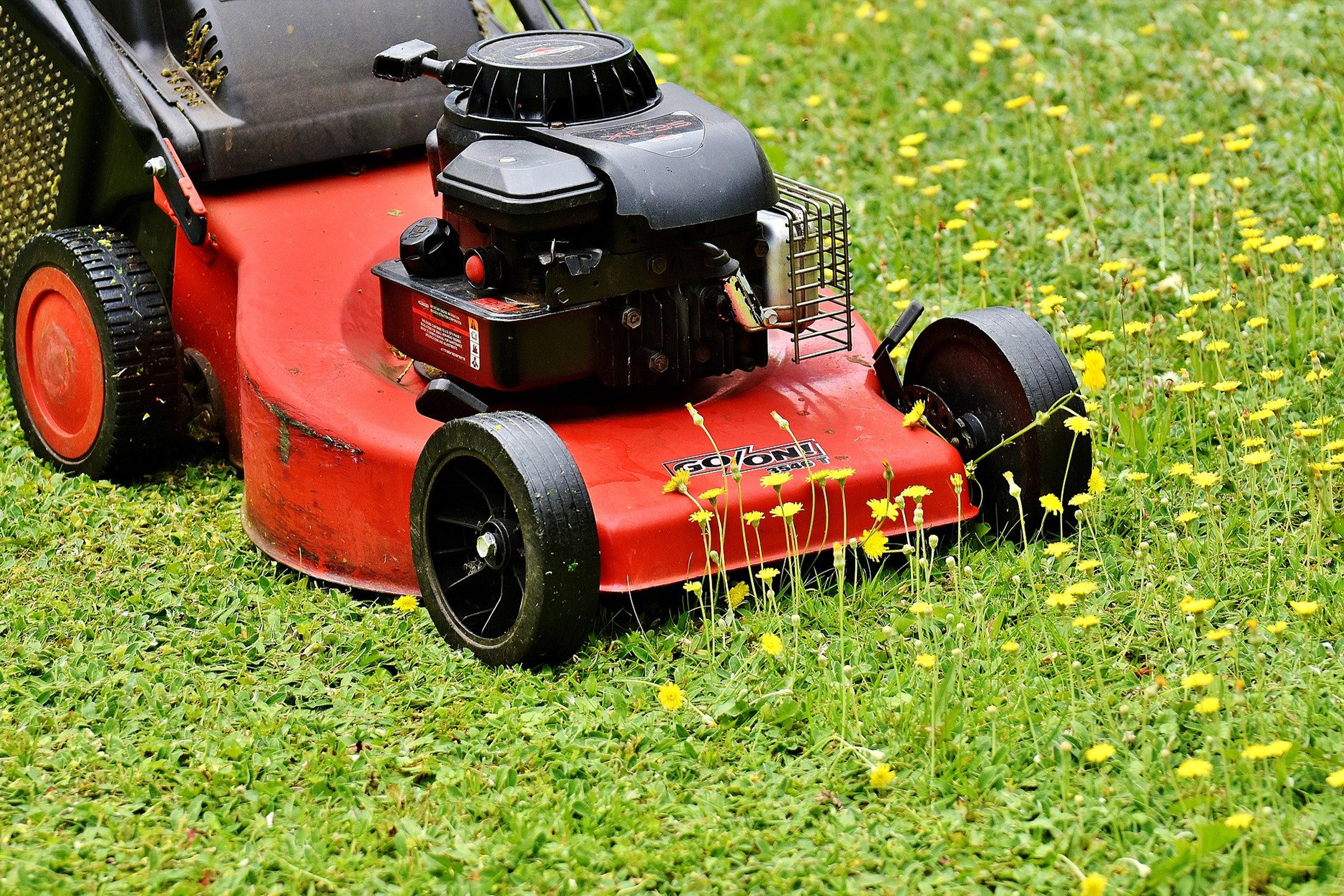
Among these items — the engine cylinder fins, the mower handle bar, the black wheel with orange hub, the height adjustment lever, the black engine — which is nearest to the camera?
the black engine

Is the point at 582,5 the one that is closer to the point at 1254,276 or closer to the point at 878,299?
the point at 878,299

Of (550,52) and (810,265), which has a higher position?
(550,52)

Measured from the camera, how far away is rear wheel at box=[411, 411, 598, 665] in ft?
9.61

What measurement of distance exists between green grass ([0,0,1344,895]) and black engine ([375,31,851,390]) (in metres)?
0.56

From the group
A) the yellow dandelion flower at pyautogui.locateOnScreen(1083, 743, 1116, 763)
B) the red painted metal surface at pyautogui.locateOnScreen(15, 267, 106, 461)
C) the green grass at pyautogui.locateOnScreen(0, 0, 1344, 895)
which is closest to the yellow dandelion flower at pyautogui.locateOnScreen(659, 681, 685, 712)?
the green grass at pyautogui.locateOnScreen(0, 0, 1344, 895)

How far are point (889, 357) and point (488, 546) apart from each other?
3.32ft

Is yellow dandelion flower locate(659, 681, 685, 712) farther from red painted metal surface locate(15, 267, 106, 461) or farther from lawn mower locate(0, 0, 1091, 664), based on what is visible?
red painted metal surface locate(15, 267, 106, 461)

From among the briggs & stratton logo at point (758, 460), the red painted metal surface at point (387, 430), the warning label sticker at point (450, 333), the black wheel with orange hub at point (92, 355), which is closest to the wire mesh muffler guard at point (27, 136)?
the black wheel with orange hub at point (92, 355)

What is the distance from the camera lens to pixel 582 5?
414 cm

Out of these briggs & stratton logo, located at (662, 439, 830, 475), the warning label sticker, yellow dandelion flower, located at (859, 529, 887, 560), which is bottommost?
yellow dandelion flower, located at (859, 529, 887, 560)

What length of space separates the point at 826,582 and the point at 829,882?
93cm

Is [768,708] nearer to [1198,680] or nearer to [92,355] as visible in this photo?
[1198,680]

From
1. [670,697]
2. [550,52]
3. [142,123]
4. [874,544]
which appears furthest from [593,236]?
[142,123]

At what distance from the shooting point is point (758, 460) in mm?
3268
